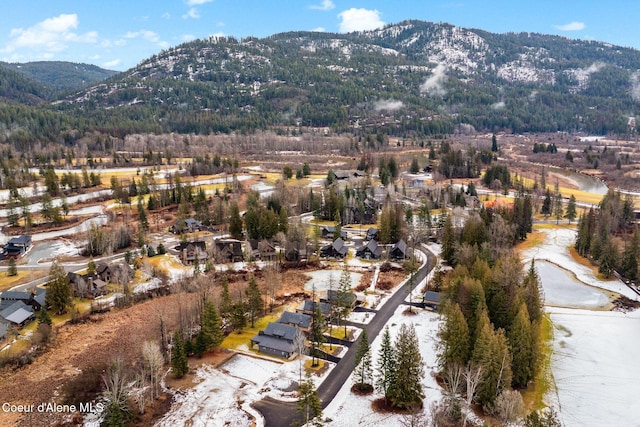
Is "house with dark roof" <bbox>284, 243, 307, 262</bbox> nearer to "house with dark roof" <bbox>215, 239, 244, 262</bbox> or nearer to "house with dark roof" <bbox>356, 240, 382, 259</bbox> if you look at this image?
"house with dark roof" <bbox>215, 239, 244, 262</bbox>

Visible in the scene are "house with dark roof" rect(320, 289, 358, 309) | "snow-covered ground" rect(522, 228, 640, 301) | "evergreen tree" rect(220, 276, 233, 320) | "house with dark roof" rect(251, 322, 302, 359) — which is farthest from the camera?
"snow-covered ground" rect(522, 228, 640, 301)

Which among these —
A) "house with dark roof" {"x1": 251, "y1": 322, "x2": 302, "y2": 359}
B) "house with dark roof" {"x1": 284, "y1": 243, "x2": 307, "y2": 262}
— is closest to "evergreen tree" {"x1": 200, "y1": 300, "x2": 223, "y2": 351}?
"house with dark roof" {"x1": 251, "y1": 322, "x2": 302, "y2": 359}

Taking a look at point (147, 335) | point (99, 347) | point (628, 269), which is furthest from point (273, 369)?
point (628, 269)

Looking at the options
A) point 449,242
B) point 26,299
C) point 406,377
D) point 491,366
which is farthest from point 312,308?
point 26,299

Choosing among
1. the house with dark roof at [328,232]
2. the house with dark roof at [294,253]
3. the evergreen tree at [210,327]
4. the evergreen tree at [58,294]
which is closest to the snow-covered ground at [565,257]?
the house with dark roof at [328,232]

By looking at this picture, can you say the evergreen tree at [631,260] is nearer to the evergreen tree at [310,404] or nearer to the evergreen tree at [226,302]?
the evergreen tree at [310,404]

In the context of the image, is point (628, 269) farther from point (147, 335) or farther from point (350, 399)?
point (147, 335)

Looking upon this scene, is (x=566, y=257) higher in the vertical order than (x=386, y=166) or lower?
lower
